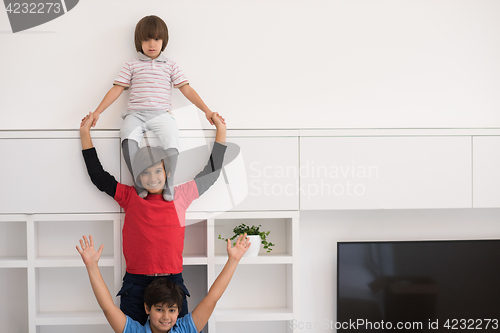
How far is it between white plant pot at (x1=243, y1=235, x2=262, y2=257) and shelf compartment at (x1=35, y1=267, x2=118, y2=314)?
685mm

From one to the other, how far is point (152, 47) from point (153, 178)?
0.62m

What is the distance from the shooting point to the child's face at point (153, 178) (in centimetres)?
168

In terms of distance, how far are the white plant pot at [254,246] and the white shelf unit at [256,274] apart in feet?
0.07

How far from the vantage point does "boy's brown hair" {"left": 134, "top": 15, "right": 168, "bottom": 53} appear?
1861mm

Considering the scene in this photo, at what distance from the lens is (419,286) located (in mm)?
2006

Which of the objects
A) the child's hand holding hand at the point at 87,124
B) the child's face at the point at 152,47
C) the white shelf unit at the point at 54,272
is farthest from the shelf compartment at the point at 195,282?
the child's face at the point at 152,47

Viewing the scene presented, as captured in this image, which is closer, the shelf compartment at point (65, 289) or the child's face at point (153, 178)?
the child's face at point (153, 178)

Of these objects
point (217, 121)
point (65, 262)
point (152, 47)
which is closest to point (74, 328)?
point (65, 262)

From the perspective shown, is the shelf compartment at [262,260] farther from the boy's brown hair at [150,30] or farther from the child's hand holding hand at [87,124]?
the boy's brown hair at [150,30]

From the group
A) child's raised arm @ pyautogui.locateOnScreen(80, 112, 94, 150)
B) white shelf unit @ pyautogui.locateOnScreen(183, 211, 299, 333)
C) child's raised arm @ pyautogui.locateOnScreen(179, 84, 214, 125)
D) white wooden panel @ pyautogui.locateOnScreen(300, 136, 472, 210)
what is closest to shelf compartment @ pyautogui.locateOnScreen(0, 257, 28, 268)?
child's raised arm @ pyautogui.locateOnScreen(80, 112, 94, 150)

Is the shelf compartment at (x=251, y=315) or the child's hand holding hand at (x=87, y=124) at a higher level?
the child's hand holding hand at (x=87, y=124)

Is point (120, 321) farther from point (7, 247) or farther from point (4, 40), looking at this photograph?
point (4, 40)

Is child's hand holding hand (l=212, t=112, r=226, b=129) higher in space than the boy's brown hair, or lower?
lower

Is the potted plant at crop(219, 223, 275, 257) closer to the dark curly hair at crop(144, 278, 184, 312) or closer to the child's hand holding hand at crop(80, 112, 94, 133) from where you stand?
the dark curly hair at crop(144, 278, 184, 312)
